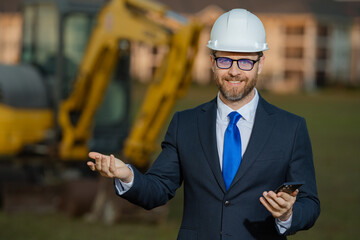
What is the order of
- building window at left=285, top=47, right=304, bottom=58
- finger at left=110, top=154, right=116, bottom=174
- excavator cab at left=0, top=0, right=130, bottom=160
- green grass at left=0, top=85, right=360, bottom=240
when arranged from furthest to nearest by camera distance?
building window at left=285, top=47, right=304, bottom=58, excavator cab at left=0, top=0, right=130, bottom=160, green grass at left=0, top=85, right=360, bottom=240, finger at left=110, top=154, right=116, bottom=174

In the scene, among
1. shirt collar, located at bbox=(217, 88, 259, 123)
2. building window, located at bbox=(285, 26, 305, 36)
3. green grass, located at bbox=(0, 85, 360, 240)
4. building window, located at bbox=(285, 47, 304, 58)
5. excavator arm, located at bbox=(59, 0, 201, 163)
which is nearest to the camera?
shirt collar, located at bbox=(217, 88, 259, 123)

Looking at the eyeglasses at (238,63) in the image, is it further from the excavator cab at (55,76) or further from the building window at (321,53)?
the building window at (321,53)

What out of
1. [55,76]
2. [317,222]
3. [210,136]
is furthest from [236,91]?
[55,76]

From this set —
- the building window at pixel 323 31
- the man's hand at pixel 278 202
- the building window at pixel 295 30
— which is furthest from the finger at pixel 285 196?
the building window at pixel 323 31

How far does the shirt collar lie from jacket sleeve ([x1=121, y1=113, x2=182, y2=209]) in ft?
0.73

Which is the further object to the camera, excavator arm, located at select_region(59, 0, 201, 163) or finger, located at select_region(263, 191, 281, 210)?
A: excavator arm, located at select_region(59, 0, 201, 163)

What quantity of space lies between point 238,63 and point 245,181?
478mm

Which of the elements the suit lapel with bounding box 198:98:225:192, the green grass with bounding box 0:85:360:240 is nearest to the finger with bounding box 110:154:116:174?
the suit lapel with bounding box 198:98:225:192

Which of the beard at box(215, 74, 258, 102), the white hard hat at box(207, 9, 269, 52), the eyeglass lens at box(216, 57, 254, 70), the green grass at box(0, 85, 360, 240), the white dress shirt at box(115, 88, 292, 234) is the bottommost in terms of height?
the green grass at box(0, 85, 360, 240)

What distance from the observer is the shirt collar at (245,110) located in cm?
326

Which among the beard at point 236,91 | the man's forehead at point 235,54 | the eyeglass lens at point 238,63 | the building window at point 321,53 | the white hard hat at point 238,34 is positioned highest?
the white hard hat at point 238,34

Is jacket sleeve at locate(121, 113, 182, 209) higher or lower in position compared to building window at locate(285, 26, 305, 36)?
lower

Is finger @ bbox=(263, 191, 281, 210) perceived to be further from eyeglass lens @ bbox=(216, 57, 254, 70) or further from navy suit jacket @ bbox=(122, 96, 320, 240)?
eyeglass lens @ bbox=(216, 57, 254, 70)

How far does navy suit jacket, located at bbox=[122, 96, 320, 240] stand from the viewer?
125 inches
